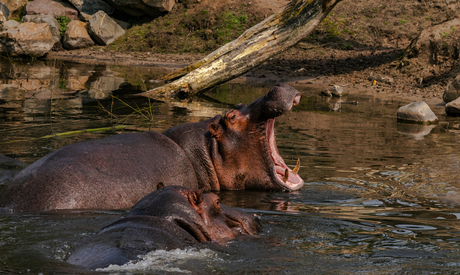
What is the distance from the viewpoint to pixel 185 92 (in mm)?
12805

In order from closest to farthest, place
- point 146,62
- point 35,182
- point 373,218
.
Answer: point 35,182 < point 373,218 < point 146,62

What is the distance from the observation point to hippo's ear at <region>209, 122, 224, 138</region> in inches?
211

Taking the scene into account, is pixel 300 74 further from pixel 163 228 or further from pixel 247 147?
pixel 163 228

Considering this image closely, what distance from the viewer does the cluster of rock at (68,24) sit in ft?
70.2

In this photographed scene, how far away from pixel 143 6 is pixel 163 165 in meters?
21.1

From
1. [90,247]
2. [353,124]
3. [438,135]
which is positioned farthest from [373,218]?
[353,124]

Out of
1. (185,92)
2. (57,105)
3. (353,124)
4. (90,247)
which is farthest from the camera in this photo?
(185,92)

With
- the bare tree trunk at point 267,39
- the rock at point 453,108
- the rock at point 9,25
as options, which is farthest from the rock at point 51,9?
the rock at point 453,108

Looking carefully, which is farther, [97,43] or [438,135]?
[97,43]

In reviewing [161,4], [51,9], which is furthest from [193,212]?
[51,9]

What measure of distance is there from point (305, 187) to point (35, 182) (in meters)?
2.91

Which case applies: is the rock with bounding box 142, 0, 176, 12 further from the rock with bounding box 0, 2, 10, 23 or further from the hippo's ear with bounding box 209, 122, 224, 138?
the hippo's ear with bounding box 209, 122, 224, 138

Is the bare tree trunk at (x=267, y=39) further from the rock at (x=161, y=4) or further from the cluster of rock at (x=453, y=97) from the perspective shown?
the rock at (x=161, y=4)

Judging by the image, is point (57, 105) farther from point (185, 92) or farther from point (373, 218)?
point (373, 218)
